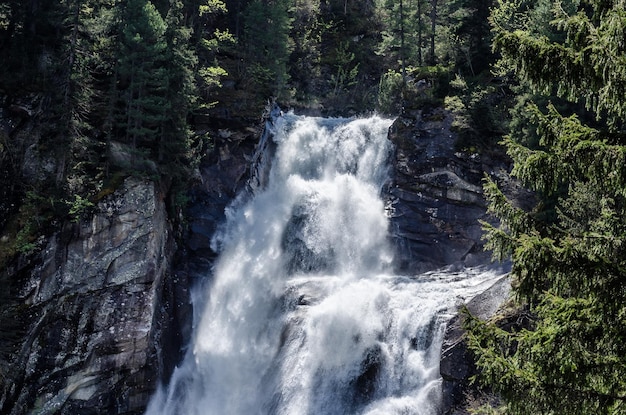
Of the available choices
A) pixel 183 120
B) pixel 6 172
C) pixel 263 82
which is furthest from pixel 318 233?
pixel 6 172

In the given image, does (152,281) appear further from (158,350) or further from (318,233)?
(318,233)

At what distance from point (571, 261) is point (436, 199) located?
2166 cm

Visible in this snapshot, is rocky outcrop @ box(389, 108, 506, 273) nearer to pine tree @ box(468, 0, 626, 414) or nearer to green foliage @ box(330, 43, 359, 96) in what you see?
green foliage @ box(330, 43, 359, 96)

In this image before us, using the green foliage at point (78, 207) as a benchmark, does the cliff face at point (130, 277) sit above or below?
below

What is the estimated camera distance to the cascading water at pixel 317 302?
2188cm

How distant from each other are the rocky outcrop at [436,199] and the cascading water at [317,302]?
1.02m

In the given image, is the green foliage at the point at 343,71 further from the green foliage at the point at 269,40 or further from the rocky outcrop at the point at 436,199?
the rocky outcrop at the point at 436,199

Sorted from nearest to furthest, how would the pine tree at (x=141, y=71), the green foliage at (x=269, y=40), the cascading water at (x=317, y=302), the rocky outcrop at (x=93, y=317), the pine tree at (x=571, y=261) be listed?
the pine tree at (x=571, y=261) → the rocky outcrop at (x=93, y=317) → the cascading water at (x=317, y=302) → the pine tree at (x=141, y=71) → the green foliage at (x=269, y=40)

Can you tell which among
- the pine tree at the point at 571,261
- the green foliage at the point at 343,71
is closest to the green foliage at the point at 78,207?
the pine tree at the point at 571,261

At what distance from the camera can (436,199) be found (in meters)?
28.5

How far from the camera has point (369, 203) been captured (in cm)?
3053

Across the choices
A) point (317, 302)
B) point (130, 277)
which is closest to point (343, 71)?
point (317, 302)

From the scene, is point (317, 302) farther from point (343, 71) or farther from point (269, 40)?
point (343, 71)

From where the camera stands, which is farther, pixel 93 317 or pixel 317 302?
pixel 317 302
